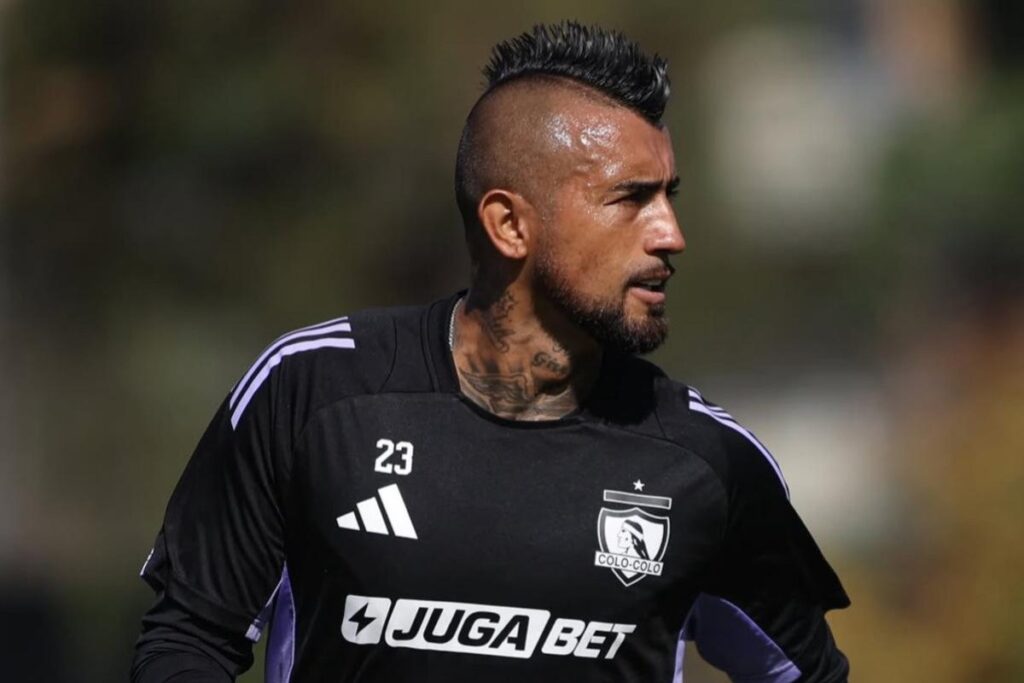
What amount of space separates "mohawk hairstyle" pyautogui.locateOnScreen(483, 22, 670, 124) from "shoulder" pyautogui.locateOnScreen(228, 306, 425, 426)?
22.2 inches

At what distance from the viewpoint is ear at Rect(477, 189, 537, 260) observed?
12.8ft

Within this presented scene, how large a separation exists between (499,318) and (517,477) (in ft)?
1.17

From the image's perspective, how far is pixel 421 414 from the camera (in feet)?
12.4

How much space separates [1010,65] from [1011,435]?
2917 millimetres

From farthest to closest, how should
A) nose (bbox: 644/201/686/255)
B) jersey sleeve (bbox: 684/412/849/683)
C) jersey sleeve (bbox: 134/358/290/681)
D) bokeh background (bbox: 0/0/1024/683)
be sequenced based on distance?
bokeh background (bbox: 0/0/1024/683)
jersey sleeve (bbox: 684/412/849/683)
nose (bbox: 644/201/686/255)
jersey sleeve (bbox: 134/358/290/681)

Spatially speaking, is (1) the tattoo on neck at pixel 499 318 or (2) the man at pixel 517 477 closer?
(2) the man at pixel 517 477

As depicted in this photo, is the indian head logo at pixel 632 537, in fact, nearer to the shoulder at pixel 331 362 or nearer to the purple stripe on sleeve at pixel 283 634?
the shoulder at pixel 331 362

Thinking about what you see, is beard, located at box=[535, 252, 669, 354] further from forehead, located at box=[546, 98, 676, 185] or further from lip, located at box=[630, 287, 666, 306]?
forehead, located at box=[546, 98, 676, 185]

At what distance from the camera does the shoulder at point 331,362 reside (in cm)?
374

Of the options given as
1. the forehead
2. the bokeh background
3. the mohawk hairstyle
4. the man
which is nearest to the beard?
the man

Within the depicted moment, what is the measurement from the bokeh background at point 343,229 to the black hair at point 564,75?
655 cm

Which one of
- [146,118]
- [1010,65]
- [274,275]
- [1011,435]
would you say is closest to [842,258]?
[1010,65]

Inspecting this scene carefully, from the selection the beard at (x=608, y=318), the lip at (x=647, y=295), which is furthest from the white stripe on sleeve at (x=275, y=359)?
the lip at (x=647, y=295)

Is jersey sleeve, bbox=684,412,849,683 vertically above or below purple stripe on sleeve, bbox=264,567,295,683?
above
